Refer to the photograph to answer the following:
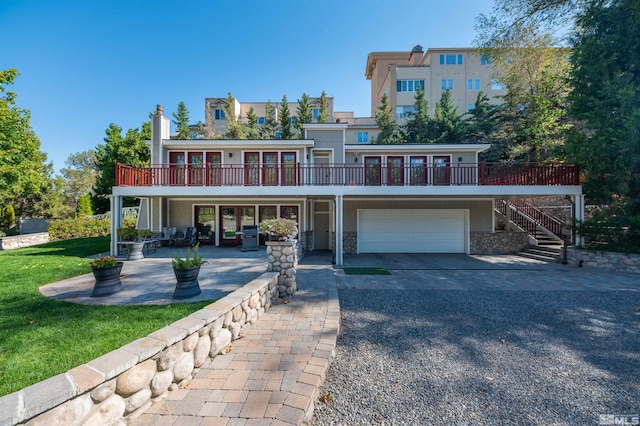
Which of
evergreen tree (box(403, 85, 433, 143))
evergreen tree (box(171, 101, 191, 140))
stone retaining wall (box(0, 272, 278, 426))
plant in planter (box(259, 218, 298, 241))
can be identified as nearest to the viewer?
stone retaining wall (box(0, 272, 278, 426))

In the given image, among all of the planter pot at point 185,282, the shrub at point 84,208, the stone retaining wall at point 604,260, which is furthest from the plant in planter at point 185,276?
the shrub at point 84,208

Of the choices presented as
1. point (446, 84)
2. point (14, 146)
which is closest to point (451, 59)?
point (446, 84)

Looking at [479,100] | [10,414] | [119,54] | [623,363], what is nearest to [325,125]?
[119,54]

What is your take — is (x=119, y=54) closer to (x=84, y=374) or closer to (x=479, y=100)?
(x=84, y=374)

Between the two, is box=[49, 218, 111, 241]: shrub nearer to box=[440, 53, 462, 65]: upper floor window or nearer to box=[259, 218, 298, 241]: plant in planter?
box=[259, 218, 298, 241]: plant in planter

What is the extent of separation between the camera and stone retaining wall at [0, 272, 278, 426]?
1385mm

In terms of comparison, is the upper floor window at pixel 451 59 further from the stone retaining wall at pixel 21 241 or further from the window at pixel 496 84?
the stone retaining wall at pixel 21 241

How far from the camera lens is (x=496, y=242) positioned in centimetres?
1184

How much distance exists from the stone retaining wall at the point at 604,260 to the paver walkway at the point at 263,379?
974cm

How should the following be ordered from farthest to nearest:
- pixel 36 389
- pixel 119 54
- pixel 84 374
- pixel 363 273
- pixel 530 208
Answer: pixel 530 208
pixel 119 54
pixel 363 273
pixel 84 374
pixel 36 389

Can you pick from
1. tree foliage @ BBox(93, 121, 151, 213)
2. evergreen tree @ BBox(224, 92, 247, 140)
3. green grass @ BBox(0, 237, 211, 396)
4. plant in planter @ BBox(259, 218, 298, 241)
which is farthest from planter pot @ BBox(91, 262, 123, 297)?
evergreen tree @ BBox(224, 92, 247, 140)

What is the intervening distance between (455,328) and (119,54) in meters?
15.7

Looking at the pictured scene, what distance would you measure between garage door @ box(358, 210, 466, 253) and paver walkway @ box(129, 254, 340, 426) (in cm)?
813

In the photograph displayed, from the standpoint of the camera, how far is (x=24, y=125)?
A: 44.5ft
